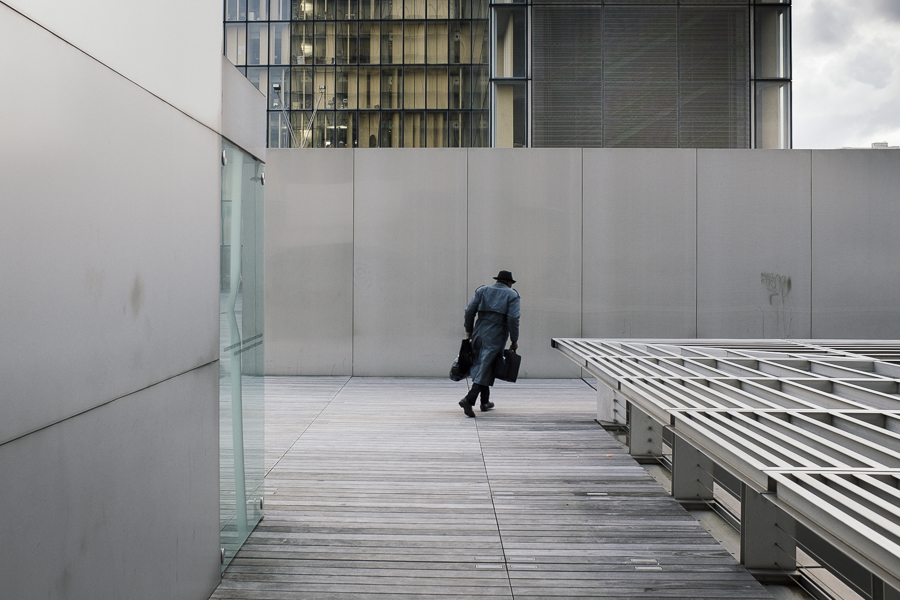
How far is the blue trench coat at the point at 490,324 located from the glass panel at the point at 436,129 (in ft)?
123

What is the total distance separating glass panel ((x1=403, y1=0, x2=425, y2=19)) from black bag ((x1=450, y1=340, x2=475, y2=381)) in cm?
4122

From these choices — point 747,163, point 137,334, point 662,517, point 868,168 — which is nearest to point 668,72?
point 747,163

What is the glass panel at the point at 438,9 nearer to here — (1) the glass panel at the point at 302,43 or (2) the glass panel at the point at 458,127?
(2) the glass panel at the point at 458,127

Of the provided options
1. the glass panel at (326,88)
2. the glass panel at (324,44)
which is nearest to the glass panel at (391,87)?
the glass panel at (326,88)

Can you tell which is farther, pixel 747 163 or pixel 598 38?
pixel 598 38

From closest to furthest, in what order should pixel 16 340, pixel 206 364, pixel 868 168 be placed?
1. pixel 16 340
2. pixel 206 364
3. pixel 868 168

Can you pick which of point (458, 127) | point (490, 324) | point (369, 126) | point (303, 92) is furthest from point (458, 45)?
point (490, 324)

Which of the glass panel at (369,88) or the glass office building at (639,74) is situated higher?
the glass panel at (369,88)

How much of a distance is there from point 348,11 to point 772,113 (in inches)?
1498

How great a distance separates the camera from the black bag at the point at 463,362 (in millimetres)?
7360

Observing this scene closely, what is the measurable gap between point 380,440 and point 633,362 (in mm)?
2697

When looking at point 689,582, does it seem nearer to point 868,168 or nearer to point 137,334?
point 137,334

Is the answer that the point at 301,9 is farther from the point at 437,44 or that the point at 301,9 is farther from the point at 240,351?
the point at 240,351

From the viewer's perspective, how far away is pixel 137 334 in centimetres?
253
